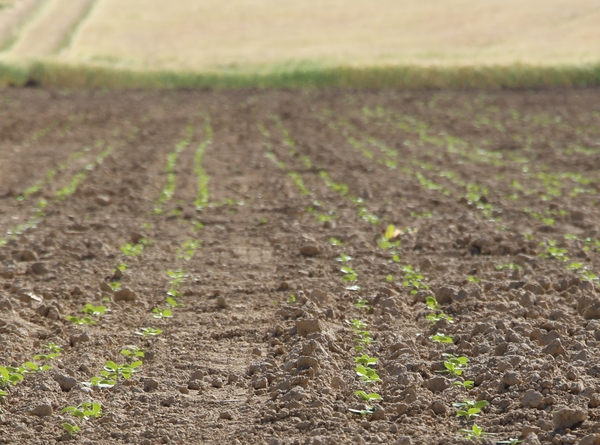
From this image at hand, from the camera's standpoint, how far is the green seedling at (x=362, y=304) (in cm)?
695

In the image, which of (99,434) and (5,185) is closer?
(99,434)

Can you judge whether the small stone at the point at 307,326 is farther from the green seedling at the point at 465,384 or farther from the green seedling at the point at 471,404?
the green seedling at the point at 471,404

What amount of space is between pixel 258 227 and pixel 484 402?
5.61 metres

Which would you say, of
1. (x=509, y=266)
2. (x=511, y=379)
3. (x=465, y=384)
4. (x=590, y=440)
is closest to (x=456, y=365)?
(x=465, y=384)

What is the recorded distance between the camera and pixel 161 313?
6.95 meters

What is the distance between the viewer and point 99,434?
4.67 metres

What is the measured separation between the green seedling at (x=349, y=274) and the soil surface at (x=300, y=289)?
0.09ft

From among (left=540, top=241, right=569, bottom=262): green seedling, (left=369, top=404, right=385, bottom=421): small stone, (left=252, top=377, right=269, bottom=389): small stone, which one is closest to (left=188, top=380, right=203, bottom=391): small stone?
(left=252, top=377, right=269, bottom=389): small stone

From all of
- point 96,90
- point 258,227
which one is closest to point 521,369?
point 258,227

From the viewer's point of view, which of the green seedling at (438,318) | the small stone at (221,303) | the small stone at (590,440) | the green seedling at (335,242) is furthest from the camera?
the green seedling at (335,242)

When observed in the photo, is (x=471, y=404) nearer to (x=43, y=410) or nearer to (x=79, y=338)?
(x=43, y=410)

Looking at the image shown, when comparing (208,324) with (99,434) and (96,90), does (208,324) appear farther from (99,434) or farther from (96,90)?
(96,90)

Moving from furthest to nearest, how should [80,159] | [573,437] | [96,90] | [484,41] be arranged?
1. [484,41]
2. [96,90]
3. [80,159]
4. [573,437]

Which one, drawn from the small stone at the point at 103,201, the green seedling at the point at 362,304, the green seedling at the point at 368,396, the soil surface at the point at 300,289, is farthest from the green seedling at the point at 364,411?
the small stone at the point at 103,201
